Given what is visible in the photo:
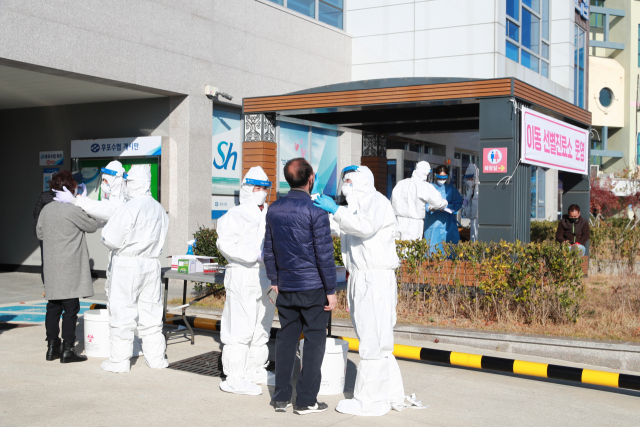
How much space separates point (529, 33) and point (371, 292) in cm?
1675

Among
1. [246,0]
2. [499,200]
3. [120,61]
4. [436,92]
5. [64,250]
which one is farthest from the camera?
[246,0]

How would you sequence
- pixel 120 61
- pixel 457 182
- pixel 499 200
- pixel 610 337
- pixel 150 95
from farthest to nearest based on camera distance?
pixel 457 182, pixel 150 95, pixel 120 61, pixel 499 200, pixel 610 337

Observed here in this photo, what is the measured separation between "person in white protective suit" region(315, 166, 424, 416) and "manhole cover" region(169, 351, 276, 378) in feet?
5.48

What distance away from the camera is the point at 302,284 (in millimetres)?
5145

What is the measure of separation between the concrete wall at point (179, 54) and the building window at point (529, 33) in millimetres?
5377

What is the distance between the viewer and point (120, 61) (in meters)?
12.1

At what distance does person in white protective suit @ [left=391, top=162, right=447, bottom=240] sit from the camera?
10.3m

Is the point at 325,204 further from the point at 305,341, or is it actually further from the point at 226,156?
the point at 226,156

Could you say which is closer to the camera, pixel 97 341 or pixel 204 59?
pixel 97 341

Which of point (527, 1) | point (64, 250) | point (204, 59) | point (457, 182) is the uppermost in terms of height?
point (527, 1)

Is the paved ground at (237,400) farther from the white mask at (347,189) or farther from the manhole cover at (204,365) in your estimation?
the white mask at (347,189)

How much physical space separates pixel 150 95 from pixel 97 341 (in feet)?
24.5

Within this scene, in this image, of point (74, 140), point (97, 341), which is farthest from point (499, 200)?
point (74, 140)

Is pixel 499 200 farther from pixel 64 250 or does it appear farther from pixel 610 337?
pixel 64 250
